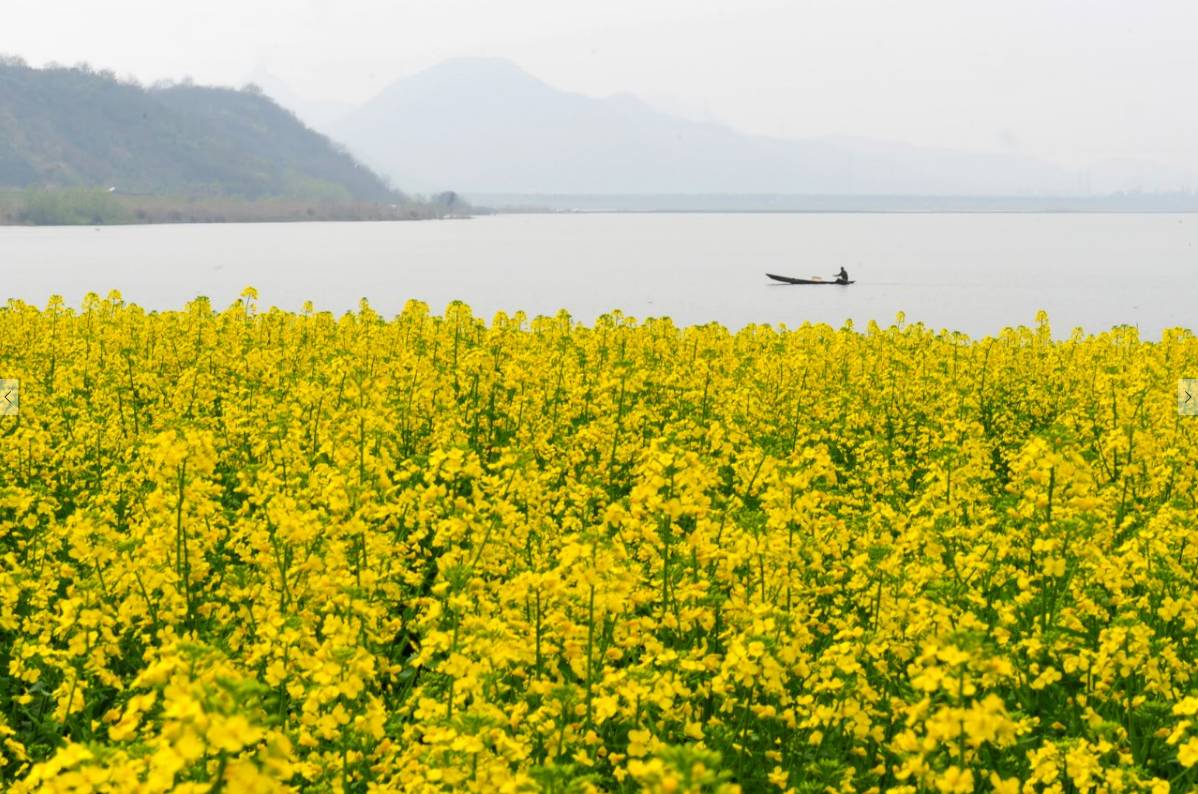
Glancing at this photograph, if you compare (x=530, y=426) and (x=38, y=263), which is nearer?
(x=530, y=426)

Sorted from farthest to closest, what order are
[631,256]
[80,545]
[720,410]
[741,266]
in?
[631,256]
[741,266]
[720,410]
[80,545]

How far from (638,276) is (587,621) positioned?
8070 centimetres

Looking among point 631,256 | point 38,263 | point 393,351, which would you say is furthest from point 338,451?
point 631,256

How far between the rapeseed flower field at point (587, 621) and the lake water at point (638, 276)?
41.6 metres

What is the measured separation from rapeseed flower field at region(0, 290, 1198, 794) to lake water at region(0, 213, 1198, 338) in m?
41.6

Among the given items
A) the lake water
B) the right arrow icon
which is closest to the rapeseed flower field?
the right arrow icon

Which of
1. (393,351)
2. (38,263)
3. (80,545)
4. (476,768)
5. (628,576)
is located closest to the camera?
(476,768)

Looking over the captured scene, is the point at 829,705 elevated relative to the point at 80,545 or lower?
lower

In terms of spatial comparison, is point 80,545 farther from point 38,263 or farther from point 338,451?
point 38,263

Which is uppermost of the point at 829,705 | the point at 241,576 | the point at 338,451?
the point at 338,451

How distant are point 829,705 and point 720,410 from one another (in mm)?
7479

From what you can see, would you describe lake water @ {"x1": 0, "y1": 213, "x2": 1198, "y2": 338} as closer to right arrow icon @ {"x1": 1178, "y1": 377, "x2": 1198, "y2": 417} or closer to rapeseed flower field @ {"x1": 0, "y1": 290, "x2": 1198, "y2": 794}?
right arrow icon @ {"x1": 1178, "y1": 377, "x2": 1198, "y2": 417}

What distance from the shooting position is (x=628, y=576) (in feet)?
17.5

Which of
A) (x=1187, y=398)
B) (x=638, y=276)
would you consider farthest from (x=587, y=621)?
(x=638, y=276)
